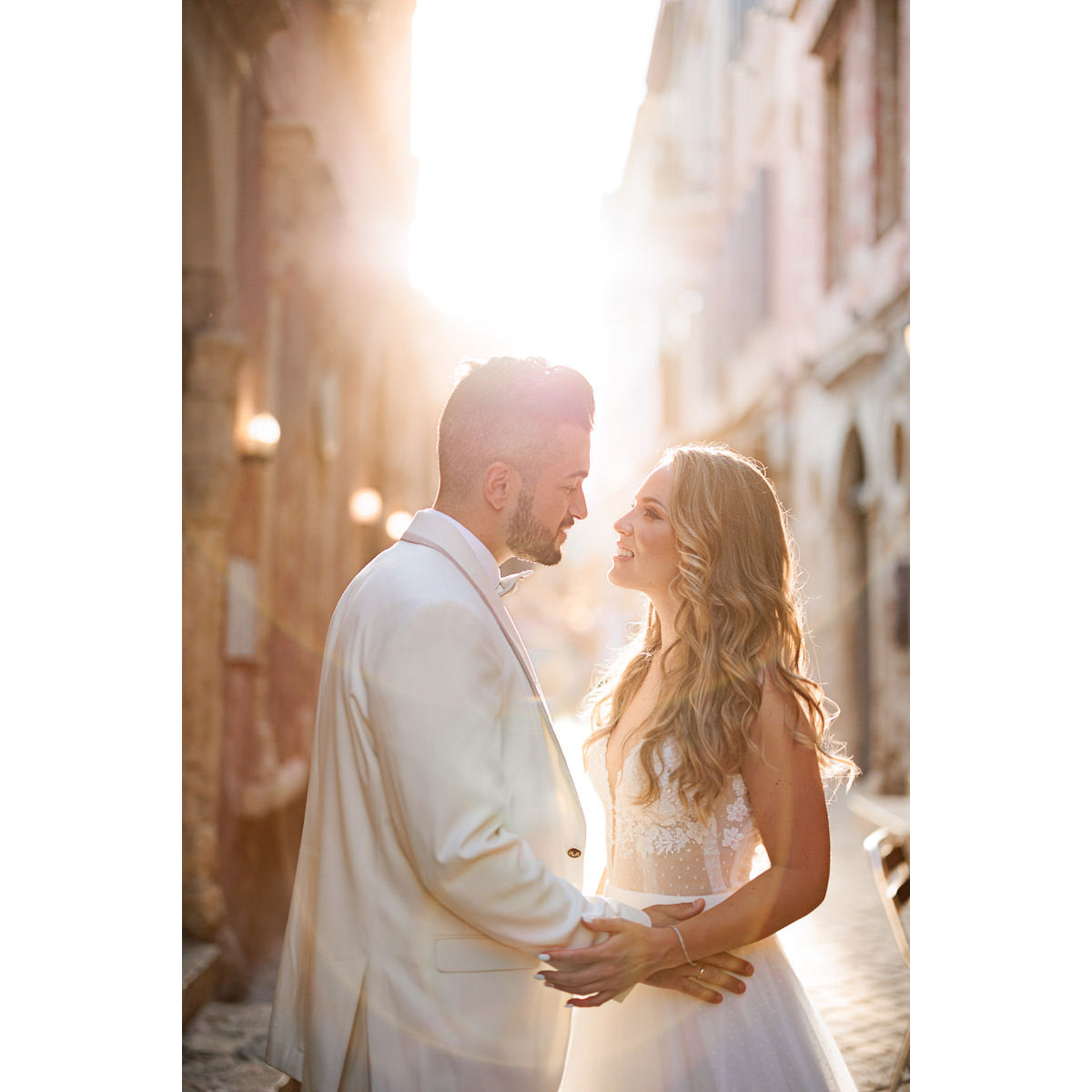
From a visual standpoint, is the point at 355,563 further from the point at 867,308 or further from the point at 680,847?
the point at 680,847

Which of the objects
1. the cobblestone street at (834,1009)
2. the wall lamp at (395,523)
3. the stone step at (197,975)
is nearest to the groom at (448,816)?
the cobblestone street at (834,1009)

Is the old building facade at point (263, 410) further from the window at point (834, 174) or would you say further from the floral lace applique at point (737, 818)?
the window at point (834, 174)

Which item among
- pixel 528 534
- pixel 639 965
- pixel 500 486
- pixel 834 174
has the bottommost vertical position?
pixel 639 965

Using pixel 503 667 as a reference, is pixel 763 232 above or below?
above

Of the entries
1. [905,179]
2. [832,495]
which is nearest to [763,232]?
[832,495]

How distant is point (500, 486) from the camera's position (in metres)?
2.42

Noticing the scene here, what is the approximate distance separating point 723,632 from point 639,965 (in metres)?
0.77

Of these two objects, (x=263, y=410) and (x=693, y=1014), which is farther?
A: (x=263, y=410)

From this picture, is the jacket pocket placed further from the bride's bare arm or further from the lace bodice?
the lace bodice

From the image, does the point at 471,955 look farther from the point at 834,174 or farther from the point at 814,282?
the point at 814,282

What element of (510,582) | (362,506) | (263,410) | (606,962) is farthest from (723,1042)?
(362,506)
